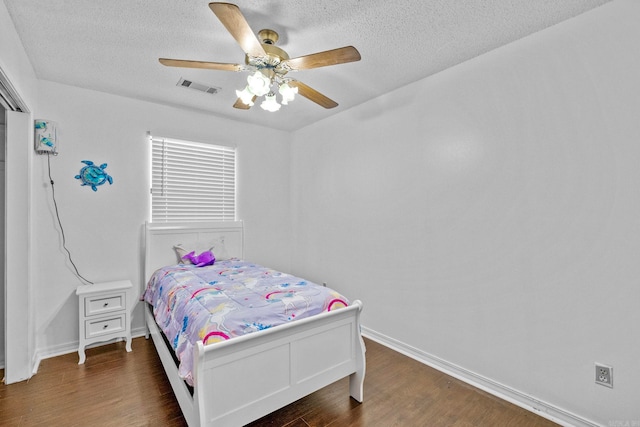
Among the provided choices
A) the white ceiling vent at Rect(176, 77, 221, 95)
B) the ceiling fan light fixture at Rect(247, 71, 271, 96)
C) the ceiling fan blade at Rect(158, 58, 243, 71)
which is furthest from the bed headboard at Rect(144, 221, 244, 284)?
the ceiling fan light fixture at Rect(247, 71, 271, 96)

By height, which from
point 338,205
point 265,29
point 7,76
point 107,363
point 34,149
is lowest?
point 107,363

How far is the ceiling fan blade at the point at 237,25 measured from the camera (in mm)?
1410

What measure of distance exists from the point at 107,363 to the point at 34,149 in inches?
82.0

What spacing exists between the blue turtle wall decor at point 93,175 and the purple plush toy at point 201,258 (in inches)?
45.1

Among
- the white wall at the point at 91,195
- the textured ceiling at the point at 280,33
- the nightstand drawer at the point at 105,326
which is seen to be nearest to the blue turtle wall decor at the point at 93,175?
the white wall at the point at 91,195

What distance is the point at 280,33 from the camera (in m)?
2.07

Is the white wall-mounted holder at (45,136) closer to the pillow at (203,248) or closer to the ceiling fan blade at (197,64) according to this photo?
the pillow at (203,248)

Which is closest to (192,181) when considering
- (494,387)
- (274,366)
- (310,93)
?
(310,93)

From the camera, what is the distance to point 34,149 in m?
2.75

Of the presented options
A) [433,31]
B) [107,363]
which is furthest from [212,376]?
[433,31]

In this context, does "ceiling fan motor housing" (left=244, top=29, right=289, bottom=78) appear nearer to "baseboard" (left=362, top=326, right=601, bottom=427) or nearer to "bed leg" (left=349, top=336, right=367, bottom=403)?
"bed leg" (left=349, top=336, right=367, bottom=403)

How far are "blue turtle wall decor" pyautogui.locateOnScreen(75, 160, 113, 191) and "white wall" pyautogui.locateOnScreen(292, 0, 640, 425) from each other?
2779 mm

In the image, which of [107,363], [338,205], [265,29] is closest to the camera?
[265,29]

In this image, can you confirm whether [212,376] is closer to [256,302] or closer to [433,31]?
[256,302]
